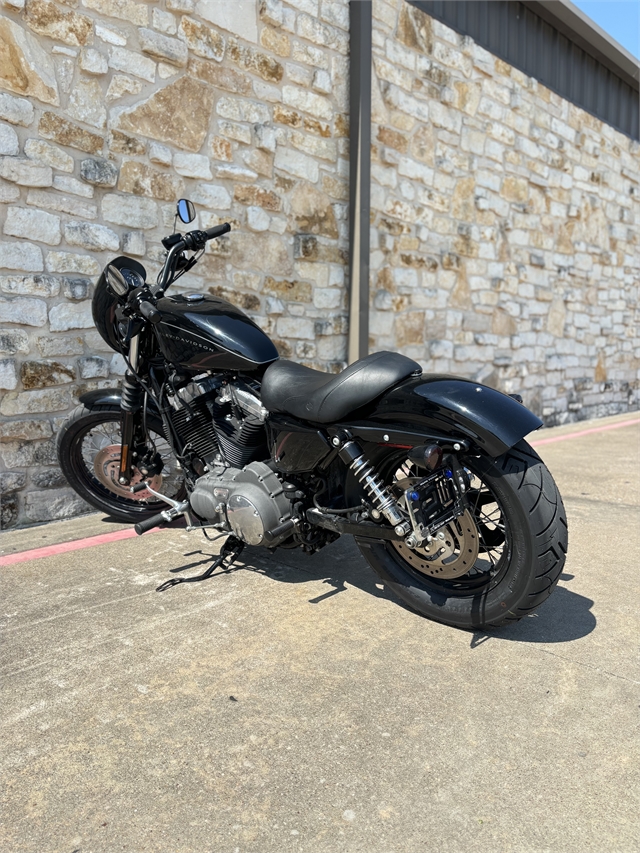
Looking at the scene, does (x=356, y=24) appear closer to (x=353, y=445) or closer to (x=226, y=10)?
(x=226, y=10)

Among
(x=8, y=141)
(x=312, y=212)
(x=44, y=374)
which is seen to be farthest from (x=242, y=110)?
(x=44, y=374)

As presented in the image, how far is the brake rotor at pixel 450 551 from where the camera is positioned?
2.61 m

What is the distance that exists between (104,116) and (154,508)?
2.46 metres

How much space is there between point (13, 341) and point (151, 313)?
1211 mm

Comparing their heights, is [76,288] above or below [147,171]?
below

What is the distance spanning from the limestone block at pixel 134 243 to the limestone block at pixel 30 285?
21.4 inches

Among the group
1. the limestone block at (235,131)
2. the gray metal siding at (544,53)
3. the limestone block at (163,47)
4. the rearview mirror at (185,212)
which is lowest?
the rearview mirror at (185,212)

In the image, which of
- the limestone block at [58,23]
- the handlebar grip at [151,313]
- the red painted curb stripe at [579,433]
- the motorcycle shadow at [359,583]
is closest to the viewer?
the motorcycle shadow at [359,583]

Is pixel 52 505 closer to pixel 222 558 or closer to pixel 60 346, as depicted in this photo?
pixel 60 346

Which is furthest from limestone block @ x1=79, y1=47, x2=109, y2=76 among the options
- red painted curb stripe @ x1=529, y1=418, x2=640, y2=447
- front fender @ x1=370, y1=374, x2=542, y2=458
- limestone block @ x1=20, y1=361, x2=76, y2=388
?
red painted curb stripe @ x1=529, y1=418, x2=640, y2=447

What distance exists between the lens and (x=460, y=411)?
2.46 meters

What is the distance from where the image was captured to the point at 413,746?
2.00 meters

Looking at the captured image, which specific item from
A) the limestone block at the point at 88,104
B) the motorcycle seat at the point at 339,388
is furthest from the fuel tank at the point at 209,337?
the limestone block at the point at 88,104

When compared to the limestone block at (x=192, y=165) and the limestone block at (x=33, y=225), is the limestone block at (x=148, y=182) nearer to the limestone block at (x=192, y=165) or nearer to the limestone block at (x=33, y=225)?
the limestone block at (x=192, y=165)
